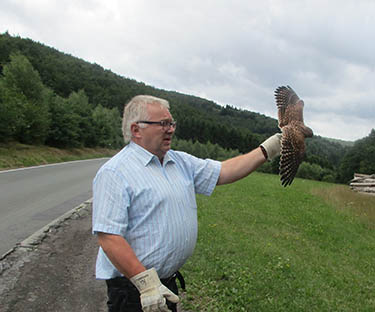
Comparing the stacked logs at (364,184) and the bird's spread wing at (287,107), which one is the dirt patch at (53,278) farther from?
the stacked logs at (364,184)

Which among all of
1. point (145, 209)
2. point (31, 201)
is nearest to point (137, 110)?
point (145, 209)

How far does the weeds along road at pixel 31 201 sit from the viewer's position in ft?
20.6

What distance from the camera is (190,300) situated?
12.9 ft

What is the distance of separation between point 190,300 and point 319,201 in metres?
10.8

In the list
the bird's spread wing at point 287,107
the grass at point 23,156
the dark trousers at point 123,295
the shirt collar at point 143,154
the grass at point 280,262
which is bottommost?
the grass at point 23,156

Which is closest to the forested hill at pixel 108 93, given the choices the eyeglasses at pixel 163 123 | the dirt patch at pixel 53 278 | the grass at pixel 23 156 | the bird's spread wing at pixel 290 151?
the grass at pixel 23 156

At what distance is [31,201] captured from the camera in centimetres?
898

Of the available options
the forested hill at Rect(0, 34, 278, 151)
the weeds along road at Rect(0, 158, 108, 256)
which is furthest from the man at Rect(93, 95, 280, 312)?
the forested hill at Rect(0, 34, 278, 151)

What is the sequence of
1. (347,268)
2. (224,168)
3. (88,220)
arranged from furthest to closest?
(88,220), (347,268), (224,168)

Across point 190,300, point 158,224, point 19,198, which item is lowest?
point 19,198

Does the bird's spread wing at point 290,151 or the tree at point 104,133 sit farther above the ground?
the bird's spread wing at point 290,151

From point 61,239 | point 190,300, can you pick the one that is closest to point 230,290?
point 190,300

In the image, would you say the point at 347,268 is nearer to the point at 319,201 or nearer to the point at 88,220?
the point at 88,220

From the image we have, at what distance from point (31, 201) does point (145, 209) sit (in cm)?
827
